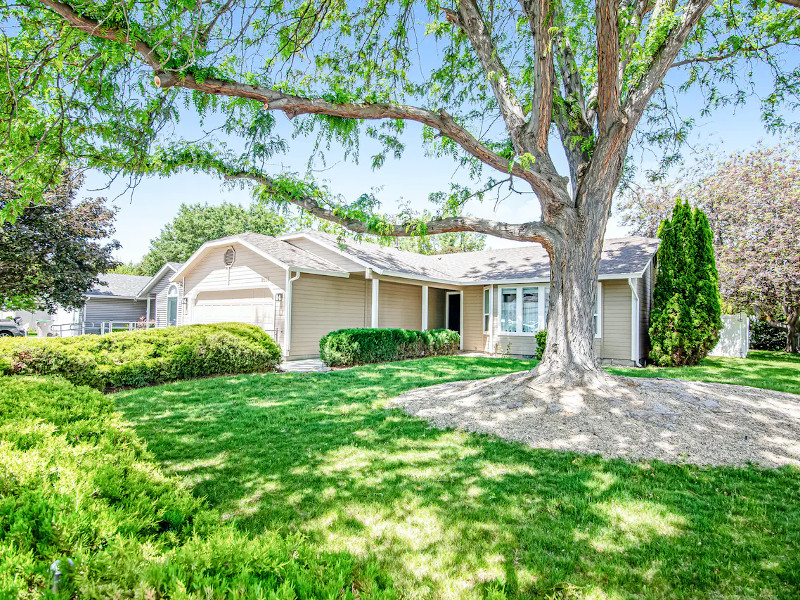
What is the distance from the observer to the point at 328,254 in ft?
49.9

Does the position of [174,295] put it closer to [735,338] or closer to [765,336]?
[735,338]

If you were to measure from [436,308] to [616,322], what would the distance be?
7.26 metres

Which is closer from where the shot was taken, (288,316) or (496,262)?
(288,316)

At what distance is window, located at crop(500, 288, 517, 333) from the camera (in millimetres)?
14935

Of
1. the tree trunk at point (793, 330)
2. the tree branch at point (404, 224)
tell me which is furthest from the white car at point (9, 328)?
the tree trunk at point (793, 330)


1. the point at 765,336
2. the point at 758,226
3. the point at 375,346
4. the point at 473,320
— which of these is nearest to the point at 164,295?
the point at 375,346

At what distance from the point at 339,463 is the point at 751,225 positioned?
1986 cm

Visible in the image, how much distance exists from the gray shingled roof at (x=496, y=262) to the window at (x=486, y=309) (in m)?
0.66

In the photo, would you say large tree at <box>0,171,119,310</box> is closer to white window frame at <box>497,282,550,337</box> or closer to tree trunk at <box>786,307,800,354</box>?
white window frame at <box>497,282,550,337</box>

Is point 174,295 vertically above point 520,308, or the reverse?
point 174,295

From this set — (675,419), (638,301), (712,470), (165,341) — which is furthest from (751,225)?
(165,341)

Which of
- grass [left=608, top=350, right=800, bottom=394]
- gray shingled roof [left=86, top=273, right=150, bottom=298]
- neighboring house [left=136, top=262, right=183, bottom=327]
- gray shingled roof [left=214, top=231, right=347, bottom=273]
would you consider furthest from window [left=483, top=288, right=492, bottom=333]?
gray shingled roof [left=86, top=273, right=150, bottom=298]

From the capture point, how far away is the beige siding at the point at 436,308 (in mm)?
17859

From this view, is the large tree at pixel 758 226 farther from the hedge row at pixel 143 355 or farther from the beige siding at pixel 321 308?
the hedge row at pixel 143 355
